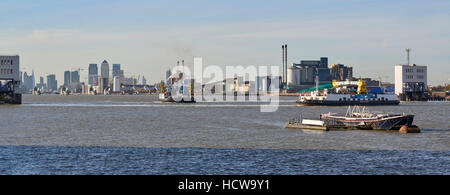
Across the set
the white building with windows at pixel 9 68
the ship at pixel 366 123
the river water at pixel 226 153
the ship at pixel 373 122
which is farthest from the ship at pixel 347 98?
the river water at pixel 226 153

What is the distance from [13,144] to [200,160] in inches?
991

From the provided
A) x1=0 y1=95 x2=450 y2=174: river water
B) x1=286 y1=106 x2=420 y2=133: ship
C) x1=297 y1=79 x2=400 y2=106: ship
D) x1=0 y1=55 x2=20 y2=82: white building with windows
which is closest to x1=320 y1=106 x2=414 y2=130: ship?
x1=286 y1=106 x2=420 y2=133: ship

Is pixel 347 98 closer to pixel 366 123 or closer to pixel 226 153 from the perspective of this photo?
pixel 366 123

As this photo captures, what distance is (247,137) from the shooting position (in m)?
65.8

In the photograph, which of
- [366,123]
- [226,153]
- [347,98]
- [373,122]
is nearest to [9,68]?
[347,98]

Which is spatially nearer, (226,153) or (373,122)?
(226,153)

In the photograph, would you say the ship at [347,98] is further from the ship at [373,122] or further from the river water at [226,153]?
the river water at [226,153]

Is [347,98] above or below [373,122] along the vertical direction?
above

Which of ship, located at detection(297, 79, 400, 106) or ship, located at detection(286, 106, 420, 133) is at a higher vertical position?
ship, located at detection(297, 79, 400, 106)

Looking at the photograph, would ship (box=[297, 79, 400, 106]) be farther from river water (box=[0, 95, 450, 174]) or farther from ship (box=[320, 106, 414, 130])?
river water (box=[0, 95, 450, 174])

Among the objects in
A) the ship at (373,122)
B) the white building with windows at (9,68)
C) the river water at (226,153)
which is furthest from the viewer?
the white building with windows at (9,68)

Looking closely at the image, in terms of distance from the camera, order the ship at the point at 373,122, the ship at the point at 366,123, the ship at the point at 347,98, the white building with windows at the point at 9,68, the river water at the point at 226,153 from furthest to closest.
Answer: the white building with windows at the point at 9,68, the ship at the point at 347,98, the ship at the point at 373,122, the ship at the point at 366,123, the river water at the point at 226,153
